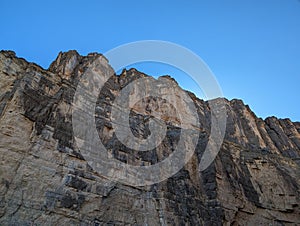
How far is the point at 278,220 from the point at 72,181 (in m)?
17.7

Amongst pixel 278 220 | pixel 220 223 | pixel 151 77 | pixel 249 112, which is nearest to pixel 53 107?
pixel 220 223

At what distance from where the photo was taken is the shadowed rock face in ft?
37.7

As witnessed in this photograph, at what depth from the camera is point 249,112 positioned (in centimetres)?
5019

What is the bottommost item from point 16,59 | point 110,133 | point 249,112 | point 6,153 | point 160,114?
point 6,153

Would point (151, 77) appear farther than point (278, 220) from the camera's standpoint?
Yes

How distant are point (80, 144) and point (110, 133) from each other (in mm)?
2714

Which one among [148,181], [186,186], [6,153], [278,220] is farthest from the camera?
[278,220]

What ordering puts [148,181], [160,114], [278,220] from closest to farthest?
[148,181], [278,220], [160,114]

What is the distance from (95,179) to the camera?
1386 cm

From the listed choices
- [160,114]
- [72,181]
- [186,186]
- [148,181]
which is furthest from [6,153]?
[160,114]

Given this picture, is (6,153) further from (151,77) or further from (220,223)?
(151,77)

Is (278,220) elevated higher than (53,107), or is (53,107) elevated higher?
(53,107)

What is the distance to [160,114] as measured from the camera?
3412cm

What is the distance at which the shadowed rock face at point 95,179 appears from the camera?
37.7 feet
